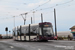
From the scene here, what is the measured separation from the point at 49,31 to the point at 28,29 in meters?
5.56

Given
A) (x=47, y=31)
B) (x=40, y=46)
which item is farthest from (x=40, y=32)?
(x=40, y=46)

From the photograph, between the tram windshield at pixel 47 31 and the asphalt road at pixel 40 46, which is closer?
the asphalt road at pixel 40 46

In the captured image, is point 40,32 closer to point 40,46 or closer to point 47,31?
point 47,31

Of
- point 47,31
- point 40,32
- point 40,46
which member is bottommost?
point 40,46

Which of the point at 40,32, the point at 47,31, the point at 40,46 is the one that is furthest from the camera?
the point at 40,32

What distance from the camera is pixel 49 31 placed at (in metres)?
36.2

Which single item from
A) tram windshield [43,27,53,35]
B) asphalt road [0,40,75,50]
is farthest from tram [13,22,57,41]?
asphalt road [0,40,75,50]

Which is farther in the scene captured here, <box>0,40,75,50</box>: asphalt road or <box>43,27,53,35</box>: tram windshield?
<box>43,27,53,35</box>: tram windshield

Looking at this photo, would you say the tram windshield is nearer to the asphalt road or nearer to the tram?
the tram

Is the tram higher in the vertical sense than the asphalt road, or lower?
higher

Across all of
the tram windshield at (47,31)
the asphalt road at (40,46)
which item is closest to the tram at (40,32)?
the tram windshield at (47,31)

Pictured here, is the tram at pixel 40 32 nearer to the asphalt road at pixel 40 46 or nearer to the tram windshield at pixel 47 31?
the tram windshield at pixel 47 31

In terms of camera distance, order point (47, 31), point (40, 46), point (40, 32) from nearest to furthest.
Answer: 1. point (40, 46)
2. point (47, 31)
3. point (40, 32)

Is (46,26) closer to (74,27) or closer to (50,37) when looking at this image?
(50,37)
